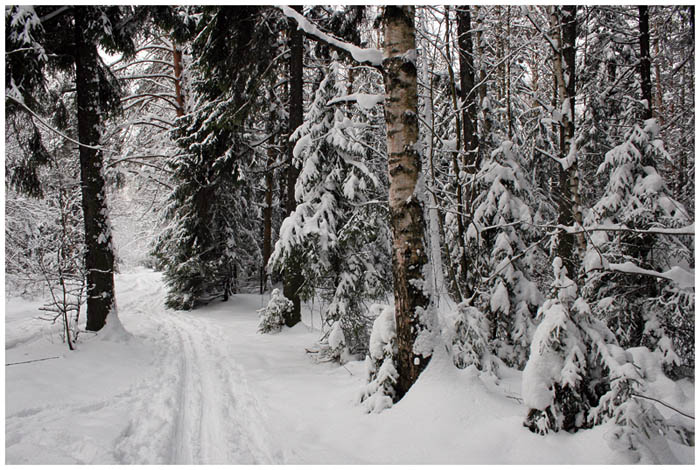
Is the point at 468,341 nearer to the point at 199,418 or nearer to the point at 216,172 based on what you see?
the point at 199,418

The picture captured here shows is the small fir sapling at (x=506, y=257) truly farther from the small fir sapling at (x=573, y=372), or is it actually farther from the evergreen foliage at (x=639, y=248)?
the small fir sapling at (x=573, y=372)

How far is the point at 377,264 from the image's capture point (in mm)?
7180

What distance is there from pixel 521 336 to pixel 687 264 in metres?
3.21

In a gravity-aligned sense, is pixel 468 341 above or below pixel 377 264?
below

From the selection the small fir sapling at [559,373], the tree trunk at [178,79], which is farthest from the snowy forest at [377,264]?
the tree trunk at [178,79]

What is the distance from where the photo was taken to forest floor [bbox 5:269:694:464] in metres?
2.97

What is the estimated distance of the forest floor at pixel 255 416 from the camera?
2.97 metres

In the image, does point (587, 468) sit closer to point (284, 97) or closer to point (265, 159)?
point (284, 97)

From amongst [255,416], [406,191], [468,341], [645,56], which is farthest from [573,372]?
[645,56]

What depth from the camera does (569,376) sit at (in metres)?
2.79

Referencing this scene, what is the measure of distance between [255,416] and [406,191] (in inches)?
128

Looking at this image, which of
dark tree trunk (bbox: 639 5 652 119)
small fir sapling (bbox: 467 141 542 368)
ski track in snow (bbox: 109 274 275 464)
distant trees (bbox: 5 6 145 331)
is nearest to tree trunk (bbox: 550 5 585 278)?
small fir sapling (bbox: 467 141 542 368)

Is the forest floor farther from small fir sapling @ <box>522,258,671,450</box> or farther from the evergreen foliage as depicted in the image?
the evergreen foliage

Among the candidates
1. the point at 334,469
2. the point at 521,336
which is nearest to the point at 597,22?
the point at 521,336
